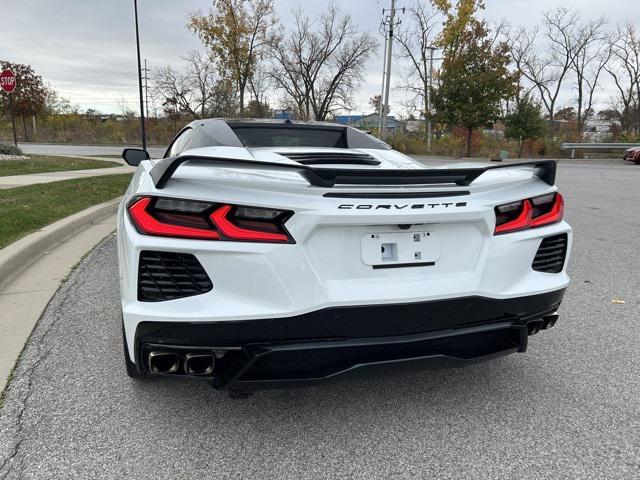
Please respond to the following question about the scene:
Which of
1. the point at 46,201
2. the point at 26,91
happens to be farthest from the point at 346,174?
the point at 26,91

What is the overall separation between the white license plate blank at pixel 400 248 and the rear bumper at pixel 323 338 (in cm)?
18

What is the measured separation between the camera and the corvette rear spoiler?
1.84 metres

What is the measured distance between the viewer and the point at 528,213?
88.1 inches

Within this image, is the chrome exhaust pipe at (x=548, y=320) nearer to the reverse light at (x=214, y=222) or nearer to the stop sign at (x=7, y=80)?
the reverse light at (x=214, y=222)

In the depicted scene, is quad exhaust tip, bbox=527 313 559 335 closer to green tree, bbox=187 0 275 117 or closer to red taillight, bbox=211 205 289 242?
red taillight, bbox=211 205 289 242

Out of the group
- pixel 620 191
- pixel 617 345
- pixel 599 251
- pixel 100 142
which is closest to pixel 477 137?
pixel 620 191

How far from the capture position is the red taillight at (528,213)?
215 cm

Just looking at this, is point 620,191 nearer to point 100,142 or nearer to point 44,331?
point 44,331

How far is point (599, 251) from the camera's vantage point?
5.71 metres

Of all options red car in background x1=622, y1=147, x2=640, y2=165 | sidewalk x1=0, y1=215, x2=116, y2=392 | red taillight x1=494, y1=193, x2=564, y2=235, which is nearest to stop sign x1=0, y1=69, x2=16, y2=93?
sidewalk x1=0, y1=215, x2=116, y2=392

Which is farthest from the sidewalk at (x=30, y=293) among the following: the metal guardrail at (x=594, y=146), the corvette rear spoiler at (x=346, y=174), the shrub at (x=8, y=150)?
the metal guardrail at (x=594, y=146)

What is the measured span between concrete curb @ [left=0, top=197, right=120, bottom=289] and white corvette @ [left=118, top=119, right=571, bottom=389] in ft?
9.27

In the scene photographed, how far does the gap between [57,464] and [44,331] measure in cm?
153

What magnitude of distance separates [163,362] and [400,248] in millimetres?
1066
